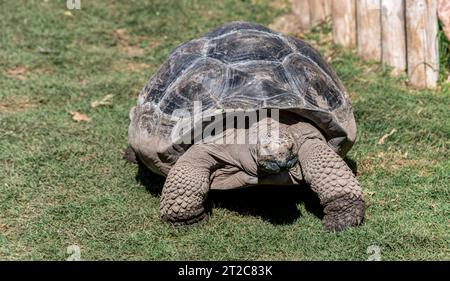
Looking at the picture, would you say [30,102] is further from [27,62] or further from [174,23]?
[174,23]

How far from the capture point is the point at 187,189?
4.79 metres

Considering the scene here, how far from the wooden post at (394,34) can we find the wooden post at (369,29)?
120 millimetres

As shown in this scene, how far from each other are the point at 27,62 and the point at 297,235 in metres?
4.75

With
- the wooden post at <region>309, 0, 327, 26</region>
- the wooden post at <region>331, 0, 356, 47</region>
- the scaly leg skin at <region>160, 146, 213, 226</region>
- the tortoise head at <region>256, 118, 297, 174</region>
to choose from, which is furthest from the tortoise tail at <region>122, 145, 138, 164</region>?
the wooden post at <region>309, 0, 327, 26</region>

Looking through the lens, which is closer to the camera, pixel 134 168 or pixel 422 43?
pixel 134 168

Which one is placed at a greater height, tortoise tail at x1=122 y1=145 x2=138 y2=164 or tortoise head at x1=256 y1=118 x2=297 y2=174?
tortoise head at x1=256 y1=118 x2=297 y2=174

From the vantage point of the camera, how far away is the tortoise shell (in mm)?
4805

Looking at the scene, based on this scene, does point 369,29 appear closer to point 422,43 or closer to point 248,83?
point 422,43

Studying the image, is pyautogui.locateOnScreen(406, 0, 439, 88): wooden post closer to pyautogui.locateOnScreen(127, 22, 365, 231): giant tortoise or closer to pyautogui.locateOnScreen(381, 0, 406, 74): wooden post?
pyautogui.locateOnScreen(381, 0, 406, 74): wooden post

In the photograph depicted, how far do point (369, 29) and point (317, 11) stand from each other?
A: 3.96 ft

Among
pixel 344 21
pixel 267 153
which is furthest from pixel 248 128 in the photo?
pixel 344 21

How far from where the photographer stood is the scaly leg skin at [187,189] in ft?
15.7

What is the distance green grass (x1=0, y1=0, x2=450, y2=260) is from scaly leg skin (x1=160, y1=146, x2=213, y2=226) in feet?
0.34
